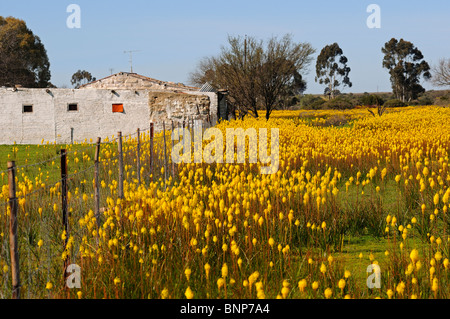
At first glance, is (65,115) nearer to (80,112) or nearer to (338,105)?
(80,112)

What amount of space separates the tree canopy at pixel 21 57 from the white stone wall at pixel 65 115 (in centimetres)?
2479

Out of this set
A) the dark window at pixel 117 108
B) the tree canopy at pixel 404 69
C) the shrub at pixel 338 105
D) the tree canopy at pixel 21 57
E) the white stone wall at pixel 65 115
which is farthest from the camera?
the tree canopy at pixel 404 69

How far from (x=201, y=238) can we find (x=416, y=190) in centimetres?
Answer: 430

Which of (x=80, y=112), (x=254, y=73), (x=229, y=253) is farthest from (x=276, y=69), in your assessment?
(x=229, y=253)

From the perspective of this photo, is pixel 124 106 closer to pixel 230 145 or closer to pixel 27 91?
pixel 27 91

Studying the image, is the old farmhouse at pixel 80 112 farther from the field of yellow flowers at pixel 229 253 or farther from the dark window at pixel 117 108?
the field of yellow flowers at pixel 229 253

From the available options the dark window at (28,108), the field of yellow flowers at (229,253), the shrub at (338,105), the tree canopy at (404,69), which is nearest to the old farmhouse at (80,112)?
the dark window at (28,108)

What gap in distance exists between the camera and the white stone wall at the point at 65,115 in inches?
861

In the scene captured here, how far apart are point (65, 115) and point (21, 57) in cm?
3021

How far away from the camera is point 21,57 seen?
4841 centimetres

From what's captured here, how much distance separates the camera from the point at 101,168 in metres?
11.4

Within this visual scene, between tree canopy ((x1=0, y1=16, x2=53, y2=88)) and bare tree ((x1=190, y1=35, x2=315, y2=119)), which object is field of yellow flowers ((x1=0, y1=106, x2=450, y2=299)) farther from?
tree canopy ((x1=0, y1=16, x2=53, y2=88))

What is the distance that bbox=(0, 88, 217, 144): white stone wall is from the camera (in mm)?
21875
